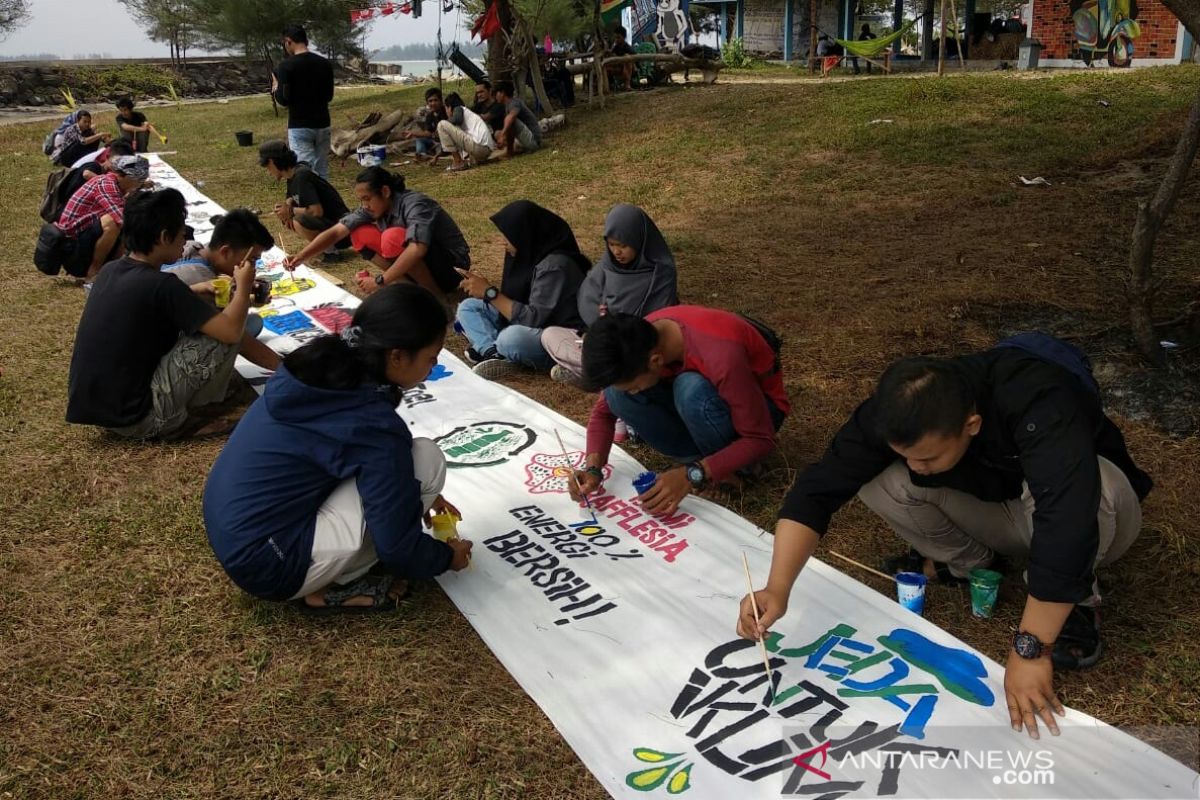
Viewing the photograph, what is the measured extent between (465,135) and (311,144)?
230 centimetres

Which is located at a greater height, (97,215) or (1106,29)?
(1106,29)

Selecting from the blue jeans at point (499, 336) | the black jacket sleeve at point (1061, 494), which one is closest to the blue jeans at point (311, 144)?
the blue jeans at point (499, 336)

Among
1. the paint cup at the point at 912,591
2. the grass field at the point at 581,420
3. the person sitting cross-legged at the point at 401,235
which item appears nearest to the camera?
the grass field at the point at 581,420

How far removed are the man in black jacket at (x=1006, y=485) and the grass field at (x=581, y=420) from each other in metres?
0.25

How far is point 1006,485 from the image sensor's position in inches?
75.8

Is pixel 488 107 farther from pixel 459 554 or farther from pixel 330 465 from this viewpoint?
pixel 330 465

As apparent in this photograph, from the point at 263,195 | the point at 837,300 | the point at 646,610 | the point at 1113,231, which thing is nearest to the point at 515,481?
the point at 646,610

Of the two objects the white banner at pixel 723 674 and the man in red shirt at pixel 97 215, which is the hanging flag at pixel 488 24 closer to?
the man in red shirt at pixel 97 215

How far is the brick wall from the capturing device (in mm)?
12004

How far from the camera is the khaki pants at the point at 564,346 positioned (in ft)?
11.8

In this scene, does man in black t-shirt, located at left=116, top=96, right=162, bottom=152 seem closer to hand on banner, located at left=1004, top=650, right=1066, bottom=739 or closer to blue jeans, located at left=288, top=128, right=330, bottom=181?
blue jeans, located at left=288, top=128, right=330, bottom=181

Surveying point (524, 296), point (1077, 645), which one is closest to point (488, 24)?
point (524, 296)

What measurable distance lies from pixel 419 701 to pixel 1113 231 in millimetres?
5067

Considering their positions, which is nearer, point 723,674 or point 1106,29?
point 723,674
